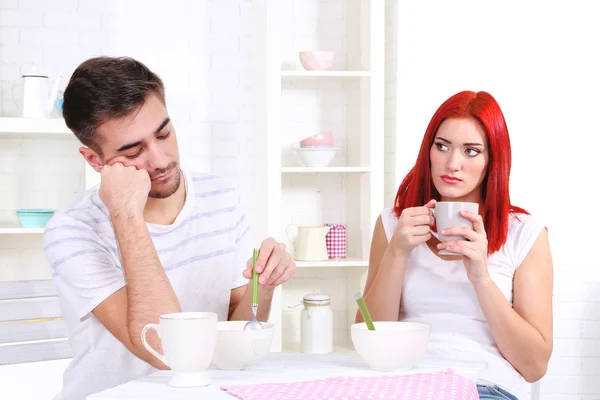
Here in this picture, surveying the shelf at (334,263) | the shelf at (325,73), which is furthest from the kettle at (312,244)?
the shelf at (325,73)

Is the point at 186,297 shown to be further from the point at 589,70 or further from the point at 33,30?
the point at 589,70

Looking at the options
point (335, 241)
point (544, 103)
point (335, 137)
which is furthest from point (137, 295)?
point (544, 103)

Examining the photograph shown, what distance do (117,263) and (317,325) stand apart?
178cm

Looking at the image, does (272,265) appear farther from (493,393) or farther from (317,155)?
(317,155)

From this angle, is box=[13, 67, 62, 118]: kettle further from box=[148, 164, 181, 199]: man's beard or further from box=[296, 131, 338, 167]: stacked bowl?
box=[148, 164, 181, 199]: man's beard

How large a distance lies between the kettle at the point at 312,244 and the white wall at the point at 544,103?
1.46ft

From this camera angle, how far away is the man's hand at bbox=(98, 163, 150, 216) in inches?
68.9

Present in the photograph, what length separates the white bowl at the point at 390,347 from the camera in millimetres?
1406

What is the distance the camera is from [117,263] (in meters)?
Answer: 1.89

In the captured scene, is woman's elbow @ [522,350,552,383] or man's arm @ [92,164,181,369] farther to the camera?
woman's elbow @ [522,350,552,383]

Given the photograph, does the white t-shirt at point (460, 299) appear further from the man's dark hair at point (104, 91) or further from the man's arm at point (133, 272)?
the man's dark hair at point (104, 91)

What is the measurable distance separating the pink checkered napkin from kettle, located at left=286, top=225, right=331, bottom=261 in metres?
2.22

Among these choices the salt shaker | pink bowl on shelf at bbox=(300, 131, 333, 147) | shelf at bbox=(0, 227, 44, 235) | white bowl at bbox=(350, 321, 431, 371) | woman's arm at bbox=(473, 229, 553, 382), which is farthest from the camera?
pink bowl on shelf at bbox=(300, 131, 333, 147)

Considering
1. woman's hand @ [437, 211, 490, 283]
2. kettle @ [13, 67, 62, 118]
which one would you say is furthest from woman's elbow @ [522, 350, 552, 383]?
kettle @ [13, 67, 62, 118]
